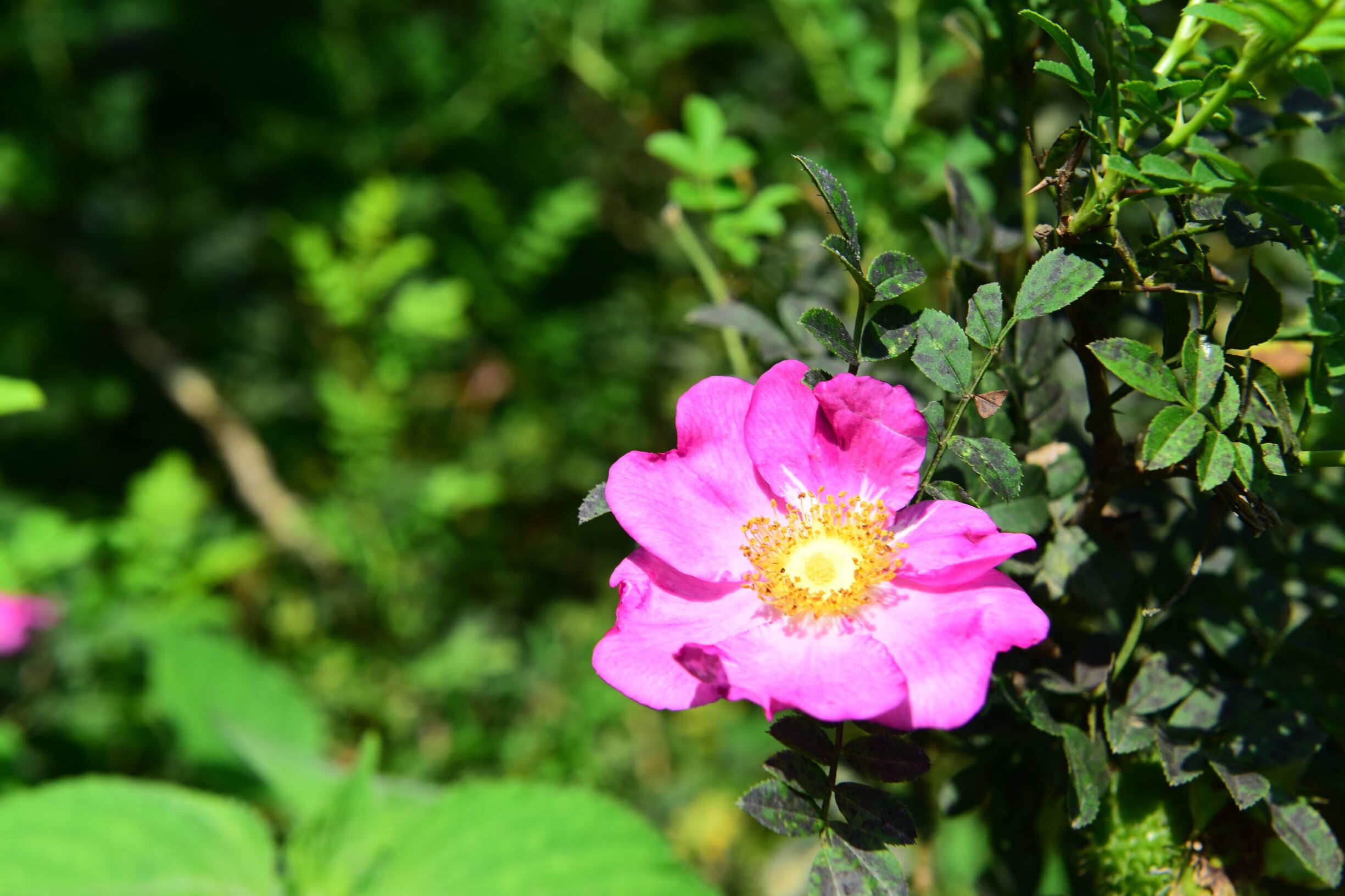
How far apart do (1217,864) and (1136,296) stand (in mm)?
458

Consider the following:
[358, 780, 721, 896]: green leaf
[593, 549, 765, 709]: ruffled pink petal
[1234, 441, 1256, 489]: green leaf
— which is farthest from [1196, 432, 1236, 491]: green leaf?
[358, 780, 721, 896]: green leaf

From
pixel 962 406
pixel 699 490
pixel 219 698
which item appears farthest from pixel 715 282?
pixel 219 698

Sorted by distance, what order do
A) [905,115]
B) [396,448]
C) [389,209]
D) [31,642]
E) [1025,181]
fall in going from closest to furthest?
1. [1025,181]
2. [905,115]
3. [31,642]
4. [389,209]
5. [396,448]

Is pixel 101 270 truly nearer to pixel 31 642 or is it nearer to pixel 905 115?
pixel 31 642

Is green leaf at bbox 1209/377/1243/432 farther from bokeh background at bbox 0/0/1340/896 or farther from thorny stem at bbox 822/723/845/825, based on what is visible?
bokeh background at bbox 0/0/1340/896

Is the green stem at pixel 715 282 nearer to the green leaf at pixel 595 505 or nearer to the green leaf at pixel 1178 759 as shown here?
the green leaf at pixel 595 505

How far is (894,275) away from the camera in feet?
2.24

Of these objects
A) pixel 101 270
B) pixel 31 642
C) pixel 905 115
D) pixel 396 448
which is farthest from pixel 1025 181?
pixel 101 270

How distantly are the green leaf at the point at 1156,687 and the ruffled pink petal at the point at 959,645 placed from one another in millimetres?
159

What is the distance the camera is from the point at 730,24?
1626 millimetres

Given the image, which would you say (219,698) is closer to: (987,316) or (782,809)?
(782,809)

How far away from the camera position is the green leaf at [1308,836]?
69 centimetres

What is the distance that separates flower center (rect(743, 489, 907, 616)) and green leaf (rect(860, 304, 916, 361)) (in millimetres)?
114

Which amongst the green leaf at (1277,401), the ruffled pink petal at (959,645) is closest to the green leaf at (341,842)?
the ruffled pink petal at (959,645)
